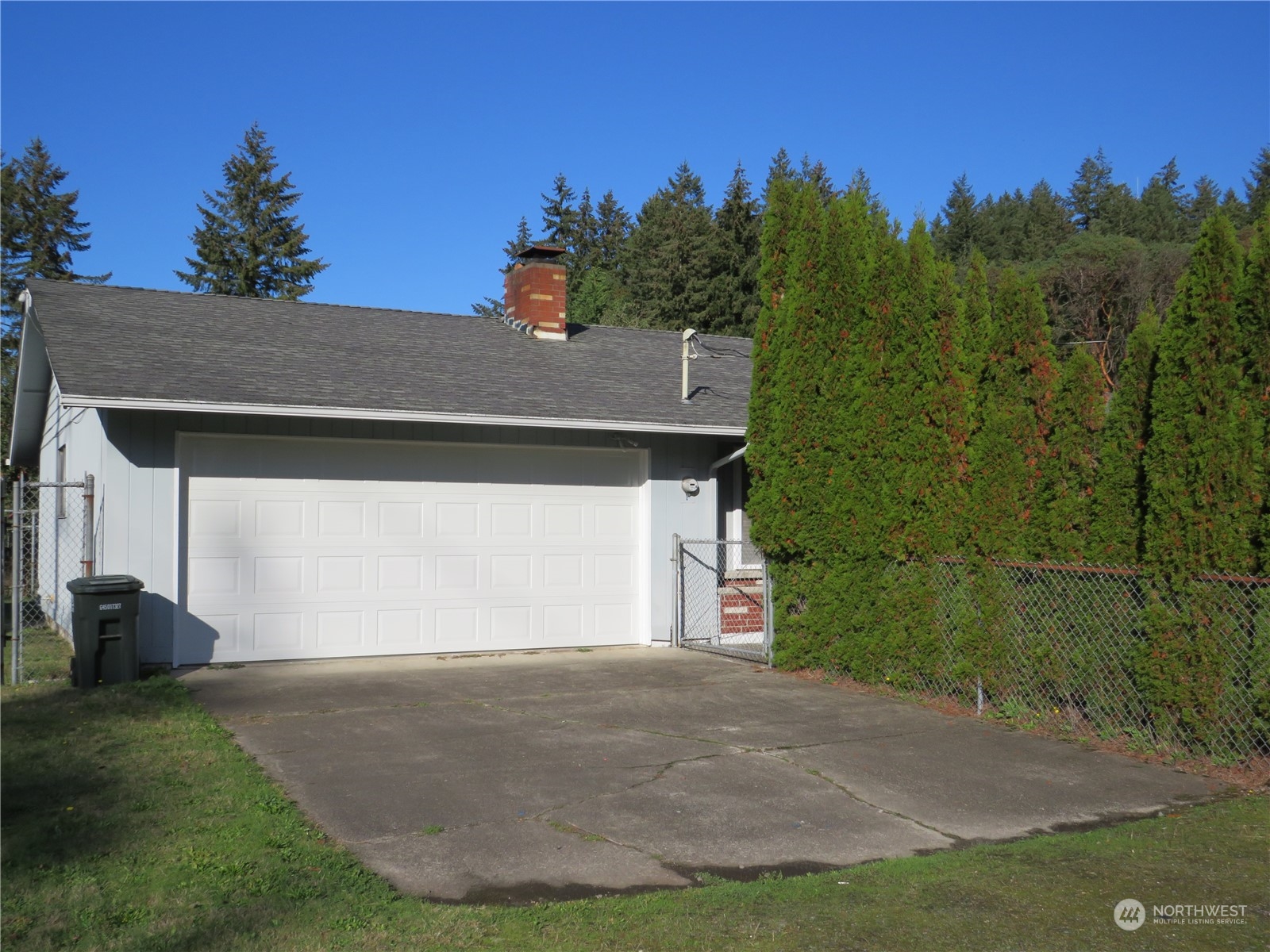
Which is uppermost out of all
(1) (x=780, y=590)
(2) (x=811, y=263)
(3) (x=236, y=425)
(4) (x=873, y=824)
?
(2) (x=811, y=263)

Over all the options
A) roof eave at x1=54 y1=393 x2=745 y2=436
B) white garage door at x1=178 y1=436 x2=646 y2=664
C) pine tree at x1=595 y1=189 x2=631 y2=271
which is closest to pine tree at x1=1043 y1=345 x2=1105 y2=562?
roof eave at x1=54 y1=393 x2=745 y2=436

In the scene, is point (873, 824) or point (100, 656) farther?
point (100, 656)

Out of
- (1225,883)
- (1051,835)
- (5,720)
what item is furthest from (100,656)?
(1225,883)

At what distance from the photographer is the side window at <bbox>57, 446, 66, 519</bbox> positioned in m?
13.9

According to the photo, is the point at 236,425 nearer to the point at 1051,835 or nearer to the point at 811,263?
the point at 811,263

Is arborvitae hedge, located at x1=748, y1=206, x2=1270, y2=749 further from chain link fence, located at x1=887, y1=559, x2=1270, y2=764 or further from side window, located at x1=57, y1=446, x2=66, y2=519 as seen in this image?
side window, located at x1=57, y1=446, x2=66, y2=519

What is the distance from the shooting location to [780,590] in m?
11.0

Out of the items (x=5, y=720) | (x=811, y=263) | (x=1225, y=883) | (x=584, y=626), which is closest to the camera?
(x=1225, y=883)

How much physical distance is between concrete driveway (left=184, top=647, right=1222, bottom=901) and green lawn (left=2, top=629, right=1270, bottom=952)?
0.33m

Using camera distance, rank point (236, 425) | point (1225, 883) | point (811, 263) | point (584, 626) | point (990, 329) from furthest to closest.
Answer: point (584, 626), point (236, 425), point (811, 263), point (990, 329), point (1225, 883)

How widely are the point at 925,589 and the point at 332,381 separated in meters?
6.59

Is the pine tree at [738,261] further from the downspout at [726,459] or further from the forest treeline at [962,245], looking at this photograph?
the downspout at [726,459]

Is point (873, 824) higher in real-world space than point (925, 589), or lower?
lower

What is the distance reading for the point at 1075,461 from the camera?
840 cm
